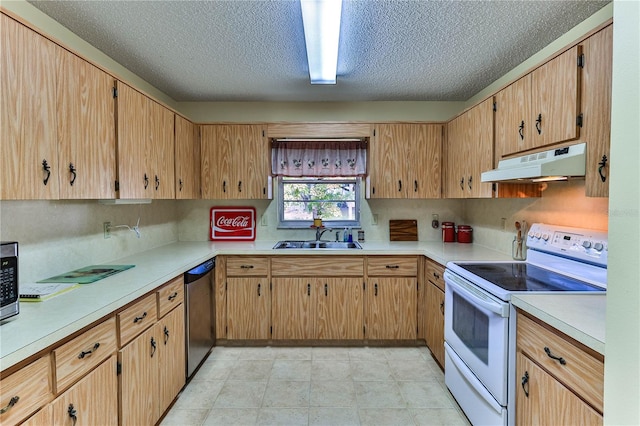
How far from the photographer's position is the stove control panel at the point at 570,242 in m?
1.64

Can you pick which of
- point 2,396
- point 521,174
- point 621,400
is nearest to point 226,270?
point 2,396

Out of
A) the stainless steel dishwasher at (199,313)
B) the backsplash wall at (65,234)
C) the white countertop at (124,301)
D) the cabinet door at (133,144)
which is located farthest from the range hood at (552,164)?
the backsplash wall at (65,234)

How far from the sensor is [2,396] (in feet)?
2.99

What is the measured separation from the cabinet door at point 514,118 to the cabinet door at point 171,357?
2.59m

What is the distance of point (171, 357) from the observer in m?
2.00

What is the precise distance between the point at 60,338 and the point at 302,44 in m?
2.12

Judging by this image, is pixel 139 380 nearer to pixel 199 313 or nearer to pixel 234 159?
pixel 199 313

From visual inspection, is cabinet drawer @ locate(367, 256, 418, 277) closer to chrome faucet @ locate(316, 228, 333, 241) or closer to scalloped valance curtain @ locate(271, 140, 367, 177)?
chrome faucet @ locate(316, 228, 333, 241)

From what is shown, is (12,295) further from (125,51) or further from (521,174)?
(521,174)

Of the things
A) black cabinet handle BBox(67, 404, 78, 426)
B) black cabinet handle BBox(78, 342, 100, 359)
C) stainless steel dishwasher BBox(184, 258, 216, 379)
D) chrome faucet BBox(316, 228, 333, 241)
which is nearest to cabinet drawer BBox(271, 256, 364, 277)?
chrome faucet BBox(316, 228, 333, 241)

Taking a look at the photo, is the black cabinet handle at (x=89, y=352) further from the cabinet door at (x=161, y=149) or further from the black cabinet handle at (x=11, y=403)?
the cabinet door at (x=161, y=149)

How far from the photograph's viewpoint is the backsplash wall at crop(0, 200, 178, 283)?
1.59 m

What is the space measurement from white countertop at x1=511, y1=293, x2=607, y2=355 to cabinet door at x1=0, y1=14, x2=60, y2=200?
2.28 metres

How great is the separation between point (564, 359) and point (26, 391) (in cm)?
198
